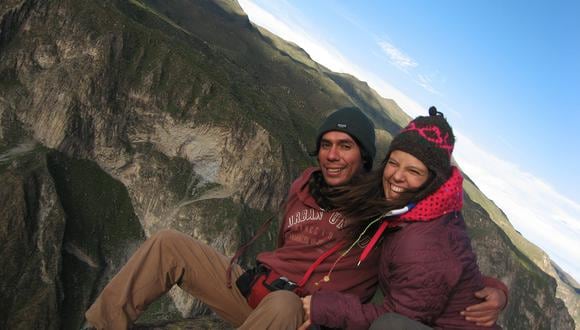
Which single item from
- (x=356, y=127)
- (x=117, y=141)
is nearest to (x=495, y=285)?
(x=356, y=127)

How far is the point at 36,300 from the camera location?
97.8 metres

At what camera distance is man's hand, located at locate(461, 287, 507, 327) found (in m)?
6.30

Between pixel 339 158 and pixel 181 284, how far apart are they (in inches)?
139

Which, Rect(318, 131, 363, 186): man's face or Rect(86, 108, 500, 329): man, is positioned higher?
Rect(318, 131, 363, 186): man's face

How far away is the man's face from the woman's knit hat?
1138 mm

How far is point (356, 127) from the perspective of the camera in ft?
26.7

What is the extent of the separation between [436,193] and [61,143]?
120m

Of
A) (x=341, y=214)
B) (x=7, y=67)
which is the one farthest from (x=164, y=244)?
(x=7, y=67)

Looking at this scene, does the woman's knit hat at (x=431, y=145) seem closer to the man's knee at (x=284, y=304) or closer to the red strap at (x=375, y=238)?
the red strap at (x=375, y=238)

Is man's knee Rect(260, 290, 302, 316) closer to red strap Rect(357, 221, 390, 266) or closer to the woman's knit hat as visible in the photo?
red strap Rect(357, 221, 390, 266)

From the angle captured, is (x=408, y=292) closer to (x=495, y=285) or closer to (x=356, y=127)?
(x=495, y=285)

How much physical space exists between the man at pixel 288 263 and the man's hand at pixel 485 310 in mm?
1568

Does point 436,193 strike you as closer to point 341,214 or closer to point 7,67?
point 341,214

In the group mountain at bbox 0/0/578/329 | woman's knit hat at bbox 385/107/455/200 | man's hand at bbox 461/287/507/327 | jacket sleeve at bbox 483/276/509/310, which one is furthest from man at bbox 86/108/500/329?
mountain at bbox 0/0/578/329
